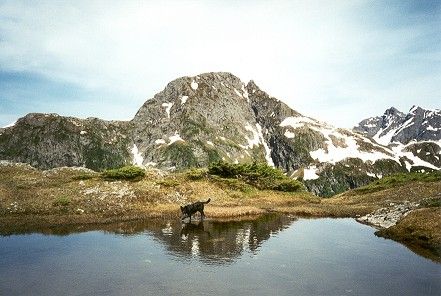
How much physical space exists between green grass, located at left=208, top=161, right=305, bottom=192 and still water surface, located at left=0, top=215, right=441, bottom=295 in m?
33.5

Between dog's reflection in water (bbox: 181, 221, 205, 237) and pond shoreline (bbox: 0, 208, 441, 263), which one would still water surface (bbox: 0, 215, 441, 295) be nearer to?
dog's reflection in water (bbox: 181, 221, 205, 237)

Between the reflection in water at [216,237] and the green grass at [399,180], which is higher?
the green grass at [399,180]

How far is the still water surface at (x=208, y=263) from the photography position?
2228 centimetres

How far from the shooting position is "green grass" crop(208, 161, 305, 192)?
248 ft

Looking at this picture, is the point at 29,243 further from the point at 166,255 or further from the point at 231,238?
the point at 231,238

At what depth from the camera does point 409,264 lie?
27.9 meters

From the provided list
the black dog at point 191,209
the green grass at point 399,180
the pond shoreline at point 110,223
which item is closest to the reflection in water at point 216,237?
the black dog at point 191,209

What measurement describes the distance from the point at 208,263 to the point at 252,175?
1929 inches

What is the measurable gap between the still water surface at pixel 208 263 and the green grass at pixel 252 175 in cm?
3350

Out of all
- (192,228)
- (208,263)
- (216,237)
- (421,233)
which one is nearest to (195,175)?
(192,228)

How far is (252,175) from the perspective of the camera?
76125mm

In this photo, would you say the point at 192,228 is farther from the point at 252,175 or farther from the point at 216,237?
the point at 252,175

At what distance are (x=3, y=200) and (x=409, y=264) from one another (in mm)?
46626

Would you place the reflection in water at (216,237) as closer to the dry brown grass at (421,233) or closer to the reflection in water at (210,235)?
the reflection in water at (210,235)
